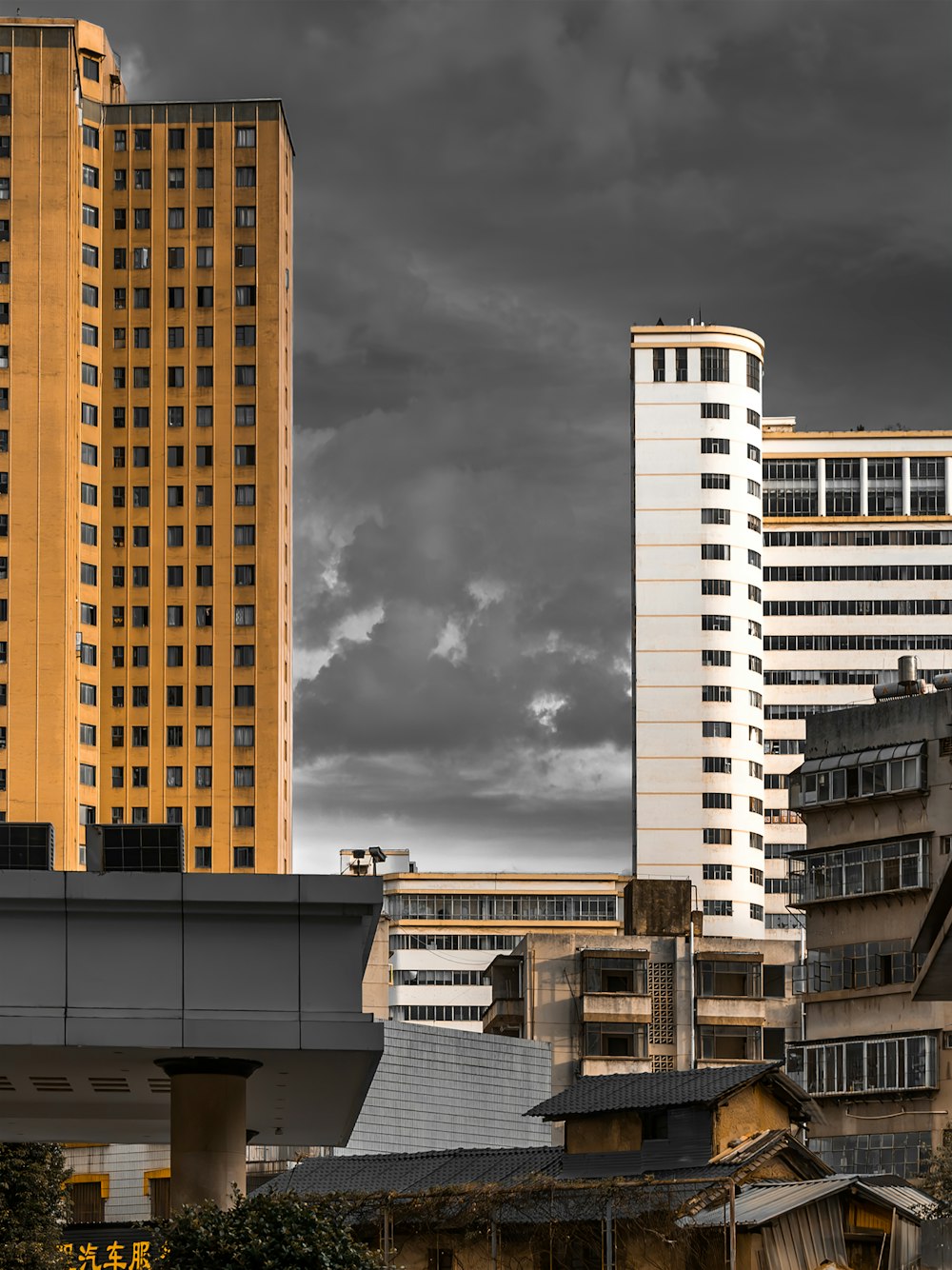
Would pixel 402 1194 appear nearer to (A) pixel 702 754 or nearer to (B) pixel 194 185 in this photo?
(B) pixel 194 185

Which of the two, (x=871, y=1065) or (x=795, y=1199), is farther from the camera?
(x=871, y=1065)

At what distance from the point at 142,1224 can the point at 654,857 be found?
13280 cm

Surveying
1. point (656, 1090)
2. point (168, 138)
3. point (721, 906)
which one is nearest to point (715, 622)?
point (721, 906)

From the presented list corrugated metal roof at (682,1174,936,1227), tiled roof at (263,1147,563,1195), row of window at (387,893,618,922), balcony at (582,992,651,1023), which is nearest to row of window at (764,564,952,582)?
row of window at (387,893,618,922)

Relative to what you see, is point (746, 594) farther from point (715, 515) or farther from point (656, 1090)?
point (656, 1090)

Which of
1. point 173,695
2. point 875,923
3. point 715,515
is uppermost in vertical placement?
point 715,515

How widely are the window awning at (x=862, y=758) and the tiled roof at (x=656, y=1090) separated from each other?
23322 mm

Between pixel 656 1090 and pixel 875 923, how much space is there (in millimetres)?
24006

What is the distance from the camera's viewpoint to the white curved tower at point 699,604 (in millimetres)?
168625

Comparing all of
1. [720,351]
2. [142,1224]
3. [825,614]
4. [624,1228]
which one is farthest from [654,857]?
[142,1224]

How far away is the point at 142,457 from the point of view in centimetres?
13238

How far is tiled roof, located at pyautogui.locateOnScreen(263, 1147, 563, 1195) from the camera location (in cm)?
6259

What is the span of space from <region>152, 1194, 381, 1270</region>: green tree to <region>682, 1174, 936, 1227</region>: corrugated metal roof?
61.3 feet

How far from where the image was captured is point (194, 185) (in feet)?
442
